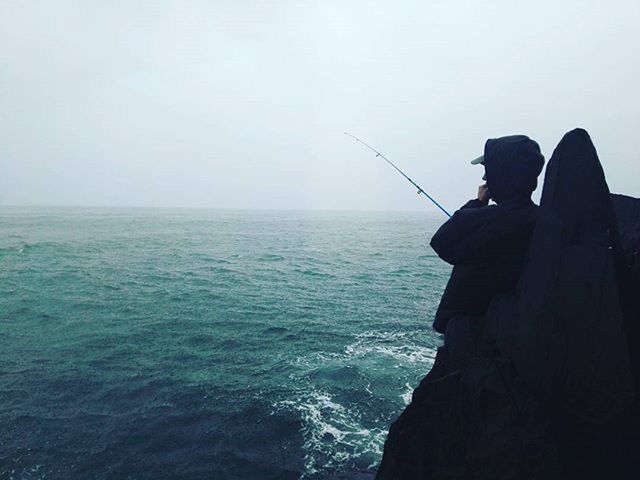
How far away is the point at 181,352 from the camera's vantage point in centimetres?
1471

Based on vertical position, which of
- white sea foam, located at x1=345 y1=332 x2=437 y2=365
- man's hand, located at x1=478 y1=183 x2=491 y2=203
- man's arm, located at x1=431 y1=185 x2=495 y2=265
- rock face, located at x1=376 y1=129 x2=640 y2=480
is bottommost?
white sea foam, located at x1=345 y1=332 x2=437 y2=365

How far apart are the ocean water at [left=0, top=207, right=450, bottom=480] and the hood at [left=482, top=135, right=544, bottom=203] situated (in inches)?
311

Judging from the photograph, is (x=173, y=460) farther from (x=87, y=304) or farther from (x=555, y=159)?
(x=87, y=304)

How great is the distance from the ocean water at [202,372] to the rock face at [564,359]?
613cm

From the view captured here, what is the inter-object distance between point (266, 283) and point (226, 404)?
1718 cm

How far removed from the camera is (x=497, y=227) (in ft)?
13.1

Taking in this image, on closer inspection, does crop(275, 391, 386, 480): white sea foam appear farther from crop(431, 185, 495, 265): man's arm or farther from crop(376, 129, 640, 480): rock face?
crop(431, 185, 495, 265): man's arm

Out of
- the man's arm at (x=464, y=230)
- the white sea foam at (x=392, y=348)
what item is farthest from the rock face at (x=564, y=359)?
the white sea foam at (x=392, y=348)

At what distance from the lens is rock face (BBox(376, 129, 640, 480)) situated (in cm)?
339

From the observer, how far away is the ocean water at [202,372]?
8.80 meters

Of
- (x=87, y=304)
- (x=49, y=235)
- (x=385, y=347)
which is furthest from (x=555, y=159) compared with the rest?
(x=49, y=235)

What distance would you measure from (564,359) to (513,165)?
2.23 m

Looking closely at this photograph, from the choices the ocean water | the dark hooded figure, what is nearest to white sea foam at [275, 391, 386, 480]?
the ocean water

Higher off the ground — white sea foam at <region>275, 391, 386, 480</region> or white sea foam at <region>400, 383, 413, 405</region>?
white sea foam at <region>400, 383, 413, 405</region>
